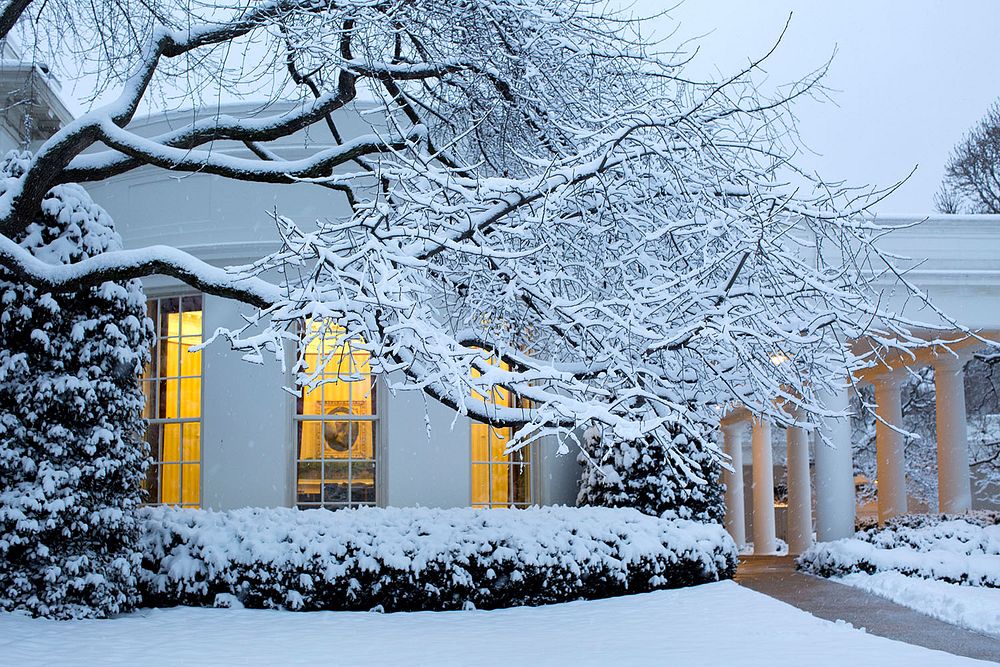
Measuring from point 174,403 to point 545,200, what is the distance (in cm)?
881

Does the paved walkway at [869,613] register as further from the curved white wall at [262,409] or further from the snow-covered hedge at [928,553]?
the curved white wall at [262,409]

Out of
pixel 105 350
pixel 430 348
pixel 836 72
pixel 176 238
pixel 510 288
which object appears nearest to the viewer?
pixel 430 348

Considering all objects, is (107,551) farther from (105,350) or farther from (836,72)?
(836,72)

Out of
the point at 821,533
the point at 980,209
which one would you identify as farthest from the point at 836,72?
the point at 821,533

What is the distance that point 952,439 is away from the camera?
55.1 ft

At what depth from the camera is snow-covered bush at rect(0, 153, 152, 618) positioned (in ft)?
27.5

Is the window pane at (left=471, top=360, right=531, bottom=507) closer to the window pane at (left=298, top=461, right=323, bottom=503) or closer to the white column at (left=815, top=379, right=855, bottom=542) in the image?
the window pane at (left=298, top=461, right=323, bottom=503)

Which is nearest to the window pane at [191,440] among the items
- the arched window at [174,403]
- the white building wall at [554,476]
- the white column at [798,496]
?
the arched window at [174,403]

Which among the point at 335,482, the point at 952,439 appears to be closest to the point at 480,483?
the point at 335,482

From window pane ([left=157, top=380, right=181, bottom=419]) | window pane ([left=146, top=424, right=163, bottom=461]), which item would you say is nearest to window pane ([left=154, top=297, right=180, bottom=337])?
window pane ([left=157, top=380, right=181, bottom=419])

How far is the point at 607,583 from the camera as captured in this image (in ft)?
33.3

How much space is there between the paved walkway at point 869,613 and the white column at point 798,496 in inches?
214

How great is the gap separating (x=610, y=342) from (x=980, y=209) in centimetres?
2478

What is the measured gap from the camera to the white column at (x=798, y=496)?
1931cm
